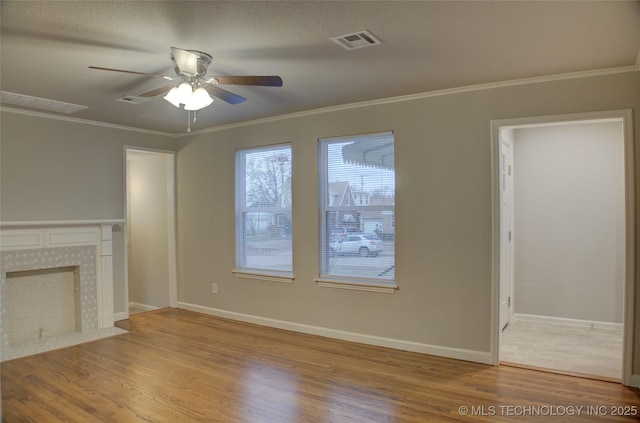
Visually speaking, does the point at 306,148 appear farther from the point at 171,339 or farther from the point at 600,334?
the point at 600,334

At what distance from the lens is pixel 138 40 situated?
2.59 m

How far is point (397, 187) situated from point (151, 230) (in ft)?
13.0

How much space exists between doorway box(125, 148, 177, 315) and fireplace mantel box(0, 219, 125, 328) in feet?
2.79

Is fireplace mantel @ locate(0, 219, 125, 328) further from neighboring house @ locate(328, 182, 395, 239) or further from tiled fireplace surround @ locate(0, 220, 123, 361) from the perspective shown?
neighboring house @ locate(328, 182, 395, 239)

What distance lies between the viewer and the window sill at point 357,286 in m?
4.12

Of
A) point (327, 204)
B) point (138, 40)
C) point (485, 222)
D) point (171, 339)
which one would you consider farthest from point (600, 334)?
point (138, 40)

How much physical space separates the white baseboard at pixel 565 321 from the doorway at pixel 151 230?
467 centimetres

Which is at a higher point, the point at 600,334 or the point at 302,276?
the point at 302,276

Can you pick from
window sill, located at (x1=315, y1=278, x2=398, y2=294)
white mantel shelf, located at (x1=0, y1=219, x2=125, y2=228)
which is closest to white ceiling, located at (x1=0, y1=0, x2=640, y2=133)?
white mantel shelf, located at (x1=0, y1=219, x2=125, y2=228)

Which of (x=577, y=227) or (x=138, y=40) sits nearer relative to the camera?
(x=138, y=40)

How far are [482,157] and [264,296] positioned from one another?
9.63ft

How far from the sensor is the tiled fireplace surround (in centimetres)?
422

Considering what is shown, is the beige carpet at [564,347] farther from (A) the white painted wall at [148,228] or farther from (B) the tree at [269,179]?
(A) the white painted wall at [148,228]

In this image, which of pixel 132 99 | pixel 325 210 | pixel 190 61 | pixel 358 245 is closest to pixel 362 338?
pixel 358 245
